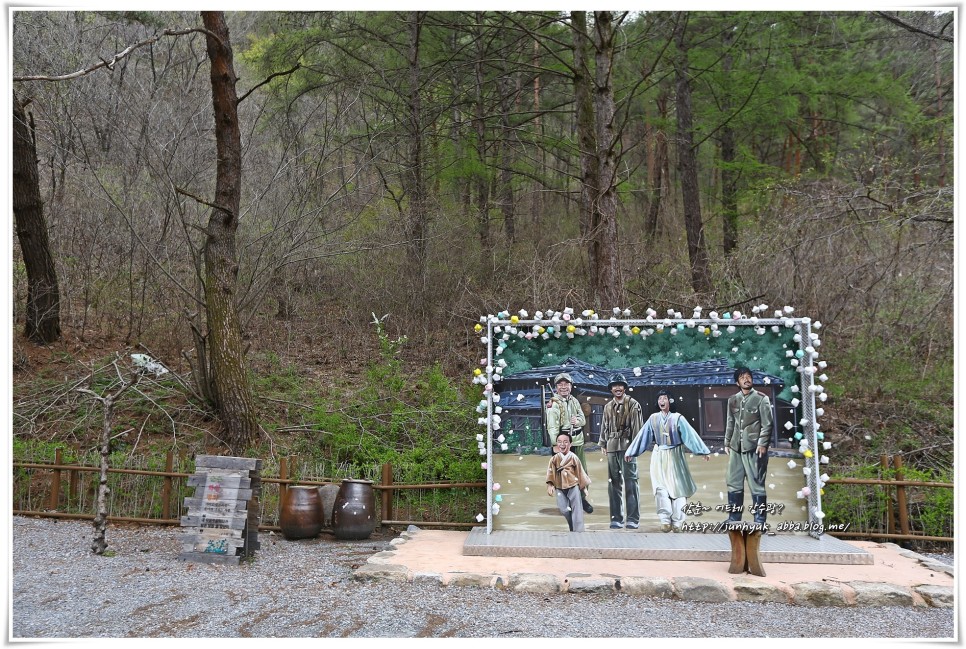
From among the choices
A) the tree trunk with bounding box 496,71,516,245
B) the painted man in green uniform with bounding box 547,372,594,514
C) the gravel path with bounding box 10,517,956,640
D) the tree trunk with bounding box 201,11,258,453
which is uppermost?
the tree trunk with bounding box 496,71,516,245

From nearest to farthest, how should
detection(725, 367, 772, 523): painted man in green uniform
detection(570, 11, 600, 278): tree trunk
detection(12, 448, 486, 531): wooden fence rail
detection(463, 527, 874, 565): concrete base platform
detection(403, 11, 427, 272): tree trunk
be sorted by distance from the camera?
detection(463, 527, 874, 565): concrete base platform < detection(725, 367, 772, 523): painted man in green uniform < detection(12, 448, 486, 531): wooden fence rail < detection(570, 11, 600, 278): tree trunk < detection(403, 11, 427, 272): tree trunk

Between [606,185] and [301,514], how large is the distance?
18.3 ft

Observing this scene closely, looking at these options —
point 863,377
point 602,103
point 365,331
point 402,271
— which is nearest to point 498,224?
point 402,271

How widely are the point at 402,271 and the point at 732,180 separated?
650 cm

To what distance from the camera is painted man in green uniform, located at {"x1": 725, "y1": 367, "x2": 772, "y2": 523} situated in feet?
21.6

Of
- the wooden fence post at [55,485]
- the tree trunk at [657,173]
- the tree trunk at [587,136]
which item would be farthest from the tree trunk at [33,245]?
the tree trunk at [657,173]

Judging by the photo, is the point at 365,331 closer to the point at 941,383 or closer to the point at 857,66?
the point at 941,383

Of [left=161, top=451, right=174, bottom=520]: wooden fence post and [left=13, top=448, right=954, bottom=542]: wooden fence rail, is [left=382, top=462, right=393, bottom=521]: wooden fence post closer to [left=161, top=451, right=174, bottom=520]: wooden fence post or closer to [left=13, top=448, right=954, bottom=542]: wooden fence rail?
[left=13, top=448, right=954, bottom=542]: wooden fence rail

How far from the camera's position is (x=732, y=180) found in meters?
13.5

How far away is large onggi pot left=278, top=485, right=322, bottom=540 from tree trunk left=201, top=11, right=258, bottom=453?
2.37 meters

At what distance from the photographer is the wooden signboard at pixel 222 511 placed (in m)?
6.05

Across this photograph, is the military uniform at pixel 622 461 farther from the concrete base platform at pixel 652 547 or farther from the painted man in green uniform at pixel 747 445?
the painted man in green uniform at pixel 747 445

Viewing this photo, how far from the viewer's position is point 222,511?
6.11 meters

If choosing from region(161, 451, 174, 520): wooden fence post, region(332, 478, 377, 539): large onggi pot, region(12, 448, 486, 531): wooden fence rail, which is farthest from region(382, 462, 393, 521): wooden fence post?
region(161, 451, 174, 520): wooden fence post
